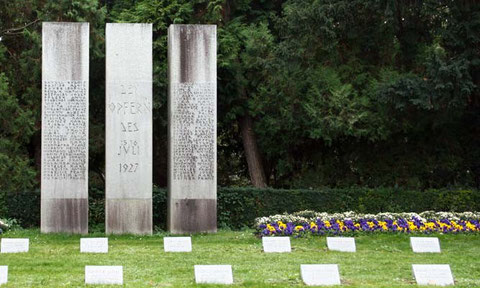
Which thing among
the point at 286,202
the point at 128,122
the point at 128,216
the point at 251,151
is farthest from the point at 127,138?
the point at 251,151

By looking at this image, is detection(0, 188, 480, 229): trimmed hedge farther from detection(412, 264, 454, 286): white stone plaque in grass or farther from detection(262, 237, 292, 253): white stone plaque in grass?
detection(412, 264, 454, 286): white stone plaque in grass

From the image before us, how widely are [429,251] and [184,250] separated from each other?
4.03 m

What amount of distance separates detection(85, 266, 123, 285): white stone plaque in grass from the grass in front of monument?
14cm

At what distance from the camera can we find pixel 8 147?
2144 centimetres

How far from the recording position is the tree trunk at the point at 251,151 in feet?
79.2

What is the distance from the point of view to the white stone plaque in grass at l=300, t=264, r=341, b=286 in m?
9.70

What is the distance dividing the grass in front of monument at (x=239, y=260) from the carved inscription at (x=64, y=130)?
1376mm

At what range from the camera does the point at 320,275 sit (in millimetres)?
9750

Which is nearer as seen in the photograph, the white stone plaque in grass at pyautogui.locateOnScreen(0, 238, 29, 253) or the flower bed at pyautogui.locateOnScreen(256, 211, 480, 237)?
the white stone plaque in grass at pyautogui.locateOnScreen(0, 238, 29, 253)

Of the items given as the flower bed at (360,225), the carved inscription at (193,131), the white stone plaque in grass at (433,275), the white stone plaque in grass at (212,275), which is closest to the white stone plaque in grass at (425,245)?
the flower bed at (360,225)

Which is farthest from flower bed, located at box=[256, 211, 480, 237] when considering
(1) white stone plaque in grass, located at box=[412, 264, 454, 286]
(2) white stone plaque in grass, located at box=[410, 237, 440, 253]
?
(1) white stone plaque in grass, located at box=[412, 264, 454, 286]

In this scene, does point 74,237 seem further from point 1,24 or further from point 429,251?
point 1,24

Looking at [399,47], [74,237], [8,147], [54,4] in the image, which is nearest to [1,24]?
[54,4]

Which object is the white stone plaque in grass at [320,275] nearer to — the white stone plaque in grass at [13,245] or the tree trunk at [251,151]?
the white stone plaque in grass at [13,245]
